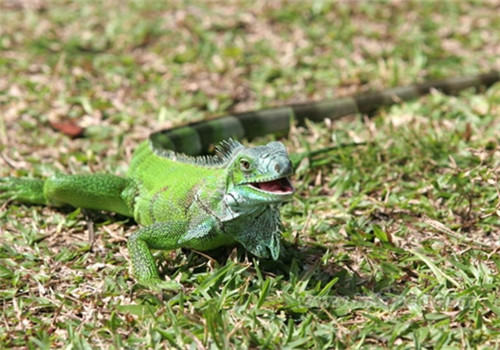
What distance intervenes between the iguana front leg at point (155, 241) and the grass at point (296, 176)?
0.40 feet

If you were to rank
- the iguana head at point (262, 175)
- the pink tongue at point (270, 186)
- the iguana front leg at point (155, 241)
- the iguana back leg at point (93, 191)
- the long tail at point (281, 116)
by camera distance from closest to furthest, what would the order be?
the iguana head at point (262, 175), the pink tongue at point (270, 186), the iguana front leg at point (155, 241), the iguana back leg at point (93, 191), the long tail at point (281, 116)

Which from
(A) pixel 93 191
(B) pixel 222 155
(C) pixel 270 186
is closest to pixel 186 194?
(B) pixel 222 155

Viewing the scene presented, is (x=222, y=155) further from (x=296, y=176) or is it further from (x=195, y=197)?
(x=296, y=176)

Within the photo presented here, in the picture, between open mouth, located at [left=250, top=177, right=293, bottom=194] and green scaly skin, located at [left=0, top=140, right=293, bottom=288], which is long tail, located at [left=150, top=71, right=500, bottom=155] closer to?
green scaly skin, located at [left=0, top=140, right=293, bottom=288]

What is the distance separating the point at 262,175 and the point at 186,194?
72 centimetres

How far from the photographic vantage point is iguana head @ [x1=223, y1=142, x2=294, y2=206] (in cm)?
338

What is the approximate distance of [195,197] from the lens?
3928 millimetres

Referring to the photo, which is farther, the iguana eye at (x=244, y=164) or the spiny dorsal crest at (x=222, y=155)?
the spiny dorsal crest at (x=222, y=155)

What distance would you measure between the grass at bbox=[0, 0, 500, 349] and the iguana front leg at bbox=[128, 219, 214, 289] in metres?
0.12

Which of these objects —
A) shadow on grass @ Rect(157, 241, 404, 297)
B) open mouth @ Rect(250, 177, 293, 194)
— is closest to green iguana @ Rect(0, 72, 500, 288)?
open mouth @ Rect(250, 177, 293, 194)

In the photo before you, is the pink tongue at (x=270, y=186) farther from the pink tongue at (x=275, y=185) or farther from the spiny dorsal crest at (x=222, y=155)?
the spiny dorsal crest at (x=222, y=155)

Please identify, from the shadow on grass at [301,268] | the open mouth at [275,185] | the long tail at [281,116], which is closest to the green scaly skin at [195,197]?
the open mouth at [275,185]

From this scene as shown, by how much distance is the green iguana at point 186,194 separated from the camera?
11.5 feet

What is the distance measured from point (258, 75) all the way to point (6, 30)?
9.48 ft
